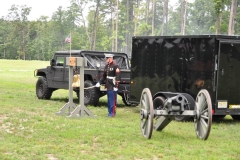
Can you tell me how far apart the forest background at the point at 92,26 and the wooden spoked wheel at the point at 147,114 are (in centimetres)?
6717

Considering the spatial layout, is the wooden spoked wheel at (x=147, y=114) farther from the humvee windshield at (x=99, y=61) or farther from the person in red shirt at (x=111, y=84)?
the humvee windshield at (x=99, y=61)

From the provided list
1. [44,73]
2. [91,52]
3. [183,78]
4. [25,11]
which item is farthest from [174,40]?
[25,11]

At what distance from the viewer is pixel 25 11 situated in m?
108

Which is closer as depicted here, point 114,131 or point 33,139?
point 33,139

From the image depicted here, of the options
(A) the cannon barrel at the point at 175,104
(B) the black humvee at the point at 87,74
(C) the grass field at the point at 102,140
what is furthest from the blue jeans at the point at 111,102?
(A) the cannon barrel at the point at 175,104

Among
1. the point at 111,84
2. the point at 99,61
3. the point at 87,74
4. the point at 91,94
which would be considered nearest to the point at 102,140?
the point at 111,84

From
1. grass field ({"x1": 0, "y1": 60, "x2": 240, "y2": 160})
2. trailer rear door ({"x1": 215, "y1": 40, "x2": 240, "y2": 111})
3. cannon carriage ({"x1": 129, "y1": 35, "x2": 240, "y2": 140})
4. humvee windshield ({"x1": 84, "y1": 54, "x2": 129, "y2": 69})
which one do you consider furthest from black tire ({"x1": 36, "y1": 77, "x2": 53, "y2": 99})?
trailer rear door ({"x1": 215, "y1": 40, "x2": 240, "y2": 111})

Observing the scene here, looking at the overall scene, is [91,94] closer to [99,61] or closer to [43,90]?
[99,61]

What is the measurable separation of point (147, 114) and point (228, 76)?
12.1 ft

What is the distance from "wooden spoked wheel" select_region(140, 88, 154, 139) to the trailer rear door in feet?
10.2

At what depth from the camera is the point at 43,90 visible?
17906 millimetres

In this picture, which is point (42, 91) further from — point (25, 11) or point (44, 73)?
point (25, 11)

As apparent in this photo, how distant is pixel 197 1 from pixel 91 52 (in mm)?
80178

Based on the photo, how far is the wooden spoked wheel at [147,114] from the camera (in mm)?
8953
